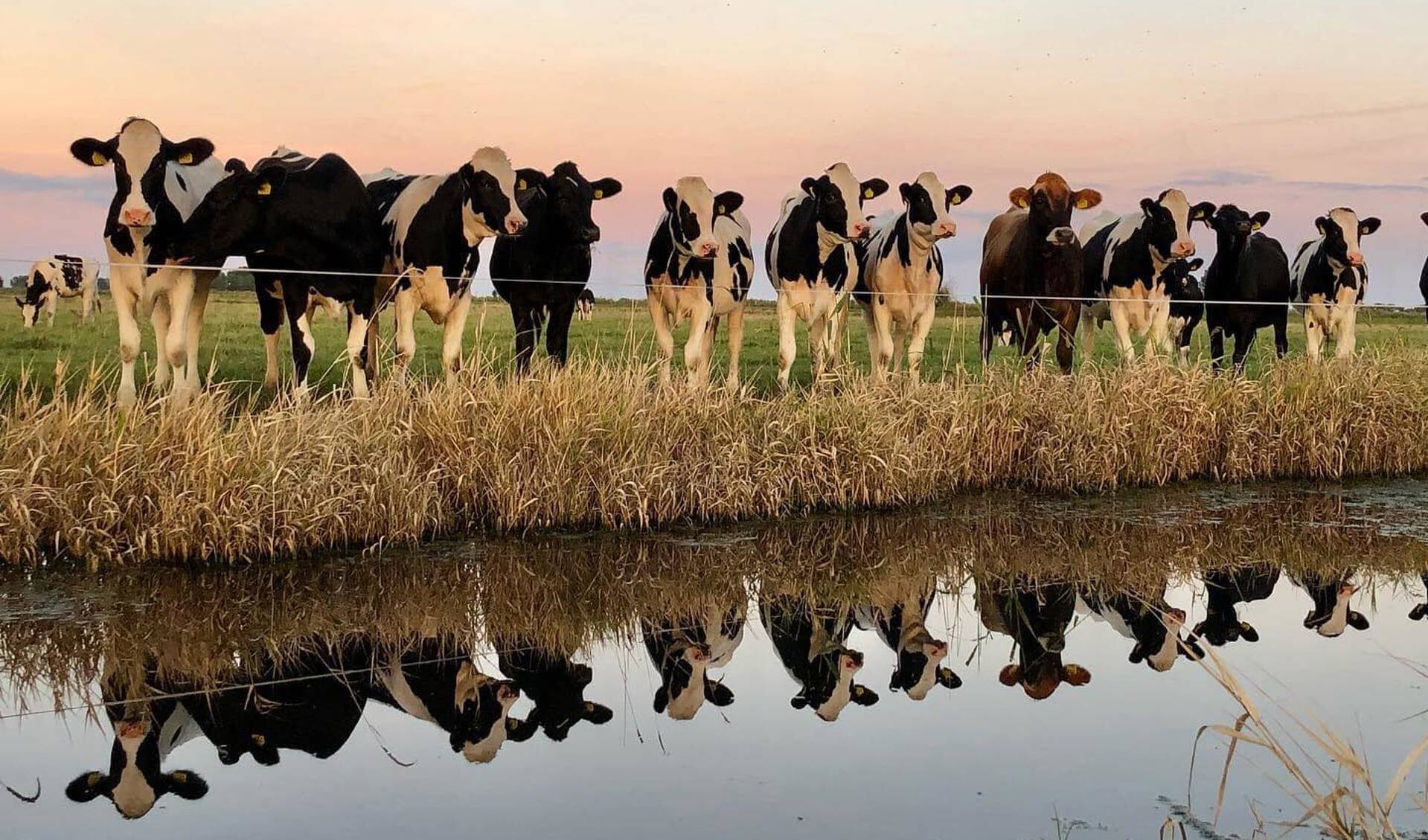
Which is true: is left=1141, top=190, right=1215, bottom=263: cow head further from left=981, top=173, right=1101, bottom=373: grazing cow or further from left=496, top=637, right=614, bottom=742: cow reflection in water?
left=496, top=637, right=614, bottom=742: cow reflection in water

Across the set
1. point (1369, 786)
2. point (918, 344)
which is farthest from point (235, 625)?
point (918, 344)

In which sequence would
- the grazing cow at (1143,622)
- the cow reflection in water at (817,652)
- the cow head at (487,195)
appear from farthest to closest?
the cow head at (487,195) → the grazing cow at (1143,622) → the cow reflection in water at (817,652)

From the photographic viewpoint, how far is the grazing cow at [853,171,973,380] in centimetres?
1461

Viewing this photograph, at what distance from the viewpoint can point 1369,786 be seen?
136 inches

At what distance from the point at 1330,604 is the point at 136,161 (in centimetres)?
902

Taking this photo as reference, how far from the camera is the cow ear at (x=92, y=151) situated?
36.6 feet

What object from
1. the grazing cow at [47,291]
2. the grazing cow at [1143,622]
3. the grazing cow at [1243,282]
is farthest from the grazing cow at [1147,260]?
the grazing cow at [47,291]

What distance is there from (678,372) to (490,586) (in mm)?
5348

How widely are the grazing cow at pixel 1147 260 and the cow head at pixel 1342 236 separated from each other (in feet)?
6.34

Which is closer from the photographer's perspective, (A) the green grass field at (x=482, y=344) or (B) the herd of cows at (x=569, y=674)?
(B) the herd of cows at (x=569, y=674)

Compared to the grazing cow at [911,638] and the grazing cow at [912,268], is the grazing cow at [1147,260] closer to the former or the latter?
the grazing cow at [912,268]

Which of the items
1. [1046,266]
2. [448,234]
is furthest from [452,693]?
[1046,266]

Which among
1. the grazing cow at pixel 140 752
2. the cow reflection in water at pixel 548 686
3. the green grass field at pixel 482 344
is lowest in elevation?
the green grass field at pixel 482 344

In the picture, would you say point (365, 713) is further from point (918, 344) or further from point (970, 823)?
point (918, 344)
